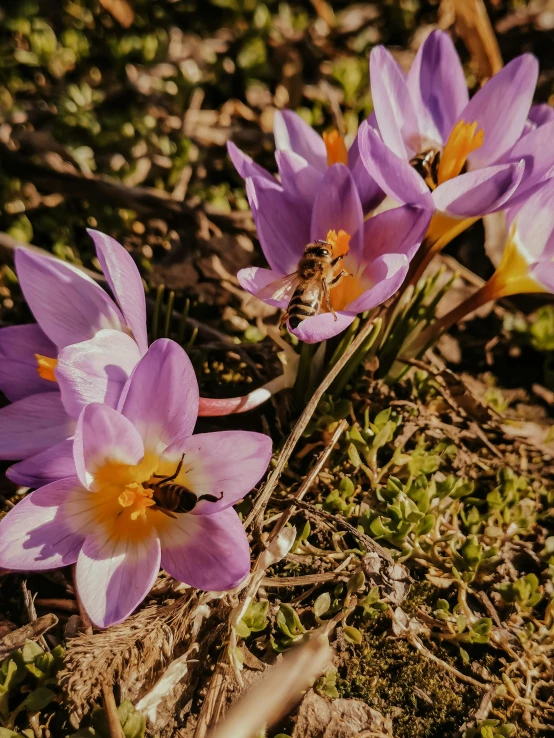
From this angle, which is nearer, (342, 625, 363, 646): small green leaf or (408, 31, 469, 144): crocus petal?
(342, 625, 363, 646): small green leaf

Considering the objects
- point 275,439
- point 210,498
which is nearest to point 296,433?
point 275,439

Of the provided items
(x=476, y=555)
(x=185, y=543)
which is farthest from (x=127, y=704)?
(x=476, y=555)

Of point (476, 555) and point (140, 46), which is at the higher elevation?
point (140, 46)

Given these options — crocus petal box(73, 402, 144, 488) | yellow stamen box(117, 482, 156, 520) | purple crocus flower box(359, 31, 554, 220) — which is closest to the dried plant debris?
yellow stamen box(117, 482, 156, 520)

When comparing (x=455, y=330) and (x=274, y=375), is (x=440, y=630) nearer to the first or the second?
(x=274, y=375)

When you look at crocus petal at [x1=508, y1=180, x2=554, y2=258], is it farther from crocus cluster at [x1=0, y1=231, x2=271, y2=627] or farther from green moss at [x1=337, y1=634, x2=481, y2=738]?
green moss at [x1=337, y1=634, x2=481, y2=738]

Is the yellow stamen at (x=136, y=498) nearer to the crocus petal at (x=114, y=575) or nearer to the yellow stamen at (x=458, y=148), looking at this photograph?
the crocus petal at (x=114, y=575)

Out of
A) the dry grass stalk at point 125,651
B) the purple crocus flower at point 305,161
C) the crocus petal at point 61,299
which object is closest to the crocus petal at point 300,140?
the purple crocus flower at point 305,161
